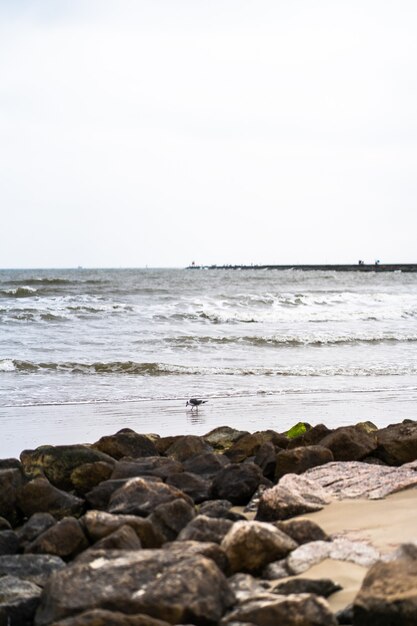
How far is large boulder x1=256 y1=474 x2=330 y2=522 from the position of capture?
4324 mm

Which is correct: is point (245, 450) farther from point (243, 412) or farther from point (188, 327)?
point (188, 327)

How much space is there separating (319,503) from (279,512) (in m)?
0.35

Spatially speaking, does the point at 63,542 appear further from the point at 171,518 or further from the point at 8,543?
the point at 171,518

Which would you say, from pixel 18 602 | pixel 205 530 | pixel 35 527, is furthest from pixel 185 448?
pixel 18 602

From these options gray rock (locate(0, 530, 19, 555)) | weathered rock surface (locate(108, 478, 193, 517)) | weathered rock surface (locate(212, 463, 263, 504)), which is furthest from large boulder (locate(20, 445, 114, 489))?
gray rock (locate(0, 530, 19, 555))

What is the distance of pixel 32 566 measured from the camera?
365 cm

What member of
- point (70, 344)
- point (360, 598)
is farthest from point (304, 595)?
point (70, 344)

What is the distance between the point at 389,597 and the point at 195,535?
3.81ft

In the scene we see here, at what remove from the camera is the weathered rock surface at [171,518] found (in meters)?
3.93

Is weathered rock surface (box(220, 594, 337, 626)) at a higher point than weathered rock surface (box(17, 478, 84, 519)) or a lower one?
higher

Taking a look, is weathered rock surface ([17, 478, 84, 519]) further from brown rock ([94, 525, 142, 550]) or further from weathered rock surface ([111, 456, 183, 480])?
brown rock ([94, 525, 142, 550])

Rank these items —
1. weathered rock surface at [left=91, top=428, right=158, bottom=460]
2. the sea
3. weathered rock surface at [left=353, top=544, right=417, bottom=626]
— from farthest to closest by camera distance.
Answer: the sea → weathered rock surface at [left=91, top=428, right=158, bottom=460] → weathered rock surface at [left=353, top=544, right=417, bottom=626]

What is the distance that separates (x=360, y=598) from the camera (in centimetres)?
280

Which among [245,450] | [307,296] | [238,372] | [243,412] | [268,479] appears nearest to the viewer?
[268,479]
